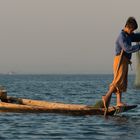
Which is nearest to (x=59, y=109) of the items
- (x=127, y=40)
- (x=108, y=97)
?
(x=108, y=97)

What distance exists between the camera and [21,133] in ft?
59.6

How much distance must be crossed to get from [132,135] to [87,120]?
4564mm

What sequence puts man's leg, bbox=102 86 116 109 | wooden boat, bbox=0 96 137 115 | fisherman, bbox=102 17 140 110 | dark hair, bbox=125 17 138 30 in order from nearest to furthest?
dark hair, bbox=125 17 138 30 → fisherman, bbox=102 17 140 110 → man's leg, bbox=102 86 116 109 → wooden boat, bbox=0 96 137 115

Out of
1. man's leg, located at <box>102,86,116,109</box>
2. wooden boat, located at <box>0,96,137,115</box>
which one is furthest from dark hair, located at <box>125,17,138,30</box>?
wooden boat, located at <box>0,96,137,115</box>

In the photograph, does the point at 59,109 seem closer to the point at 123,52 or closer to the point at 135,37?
the point at 123,52

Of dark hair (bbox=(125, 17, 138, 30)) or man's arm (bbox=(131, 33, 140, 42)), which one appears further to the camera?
man's arm (bbox=(131, 33, 140, 42))

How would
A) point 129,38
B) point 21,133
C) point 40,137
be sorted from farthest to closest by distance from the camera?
point 129,38 < point 21,133 < point 40,137

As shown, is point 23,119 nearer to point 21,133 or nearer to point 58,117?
point 58,117

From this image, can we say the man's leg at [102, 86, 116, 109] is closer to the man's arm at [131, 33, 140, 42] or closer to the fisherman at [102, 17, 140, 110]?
the fisherman at [102, 17, 140, 110]

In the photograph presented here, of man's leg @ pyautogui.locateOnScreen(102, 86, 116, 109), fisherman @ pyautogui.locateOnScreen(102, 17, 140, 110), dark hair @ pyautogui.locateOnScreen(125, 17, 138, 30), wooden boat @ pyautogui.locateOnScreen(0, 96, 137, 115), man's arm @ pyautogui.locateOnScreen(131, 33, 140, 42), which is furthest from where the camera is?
wooden boat @ pyautogui.locateOnScreen(0, 96, 137, 115)

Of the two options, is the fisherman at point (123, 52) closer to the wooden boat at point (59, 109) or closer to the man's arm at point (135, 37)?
the man's arm at point (135, 37)

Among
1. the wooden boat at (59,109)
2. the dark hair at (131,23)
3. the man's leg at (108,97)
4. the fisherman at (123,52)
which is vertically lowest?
the wooden boat at (59,109)

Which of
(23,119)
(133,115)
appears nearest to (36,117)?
(23,119)

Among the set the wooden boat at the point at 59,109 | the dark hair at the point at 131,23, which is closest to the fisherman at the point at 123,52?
the dark hair at the point at 131,23
